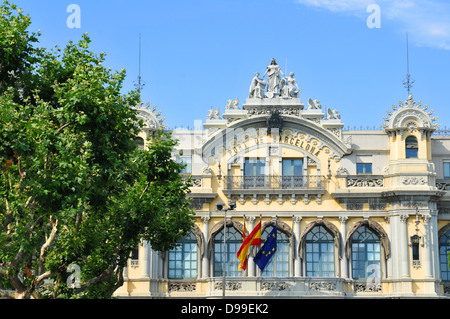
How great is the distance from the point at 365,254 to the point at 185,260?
1158 centimetres

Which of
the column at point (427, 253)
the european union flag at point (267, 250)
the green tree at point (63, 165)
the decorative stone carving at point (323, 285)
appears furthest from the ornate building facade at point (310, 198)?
the green tree at point (63, 165)

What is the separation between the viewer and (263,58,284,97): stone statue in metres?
48.3

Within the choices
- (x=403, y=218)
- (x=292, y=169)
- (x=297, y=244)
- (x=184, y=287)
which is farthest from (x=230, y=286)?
(x=403, y=218)

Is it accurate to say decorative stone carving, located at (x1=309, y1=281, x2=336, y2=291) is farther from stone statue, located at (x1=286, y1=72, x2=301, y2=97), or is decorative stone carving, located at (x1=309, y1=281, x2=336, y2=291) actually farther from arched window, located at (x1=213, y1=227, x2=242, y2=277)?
stone statue, located at (x1=286, y1=72, x2=301, y2=97)

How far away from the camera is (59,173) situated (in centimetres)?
2611

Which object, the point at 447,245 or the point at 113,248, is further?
the point at 447,245

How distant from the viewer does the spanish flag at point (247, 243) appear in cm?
4331

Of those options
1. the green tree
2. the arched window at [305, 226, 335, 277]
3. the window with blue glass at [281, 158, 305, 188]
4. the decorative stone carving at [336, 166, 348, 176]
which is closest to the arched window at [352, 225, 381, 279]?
the arched window at [305, 226, 335, 277]

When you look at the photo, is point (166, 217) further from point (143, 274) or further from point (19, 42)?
point (19, 42)

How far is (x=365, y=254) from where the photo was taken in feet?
153

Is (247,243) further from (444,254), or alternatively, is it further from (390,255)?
(444,254)

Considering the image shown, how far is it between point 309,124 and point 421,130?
7.27m

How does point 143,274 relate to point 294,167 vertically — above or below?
below
